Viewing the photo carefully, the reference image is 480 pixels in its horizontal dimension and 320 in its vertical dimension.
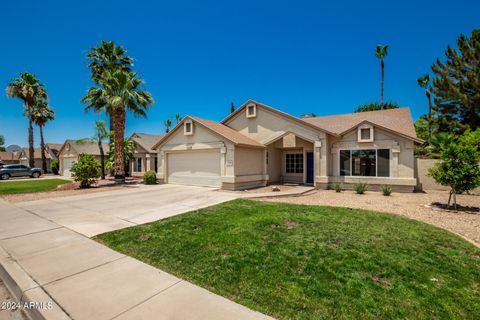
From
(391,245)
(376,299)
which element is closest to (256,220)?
(391,245)

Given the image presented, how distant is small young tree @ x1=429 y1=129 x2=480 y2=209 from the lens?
888 centimetres

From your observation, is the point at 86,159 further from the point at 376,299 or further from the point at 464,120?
the point at 464,120

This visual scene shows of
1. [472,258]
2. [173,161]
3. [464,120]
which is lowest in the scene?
[472,258]

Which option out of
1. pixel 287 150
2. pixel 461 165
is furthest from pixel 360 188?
pixel 287 150

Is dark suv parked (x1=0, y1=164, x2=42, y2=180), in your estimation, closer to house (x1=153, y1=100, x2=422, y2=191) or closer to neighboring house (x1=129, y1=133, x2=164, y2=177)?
neighboring house (x1=129, y1=133, x2=164, y2=177)

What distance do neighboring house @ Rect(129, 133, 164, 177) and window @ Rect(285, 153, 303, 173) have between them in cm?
1502

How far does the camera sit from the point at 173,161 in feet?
58.0

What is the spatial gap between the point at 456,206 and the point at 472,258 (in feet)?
22.2

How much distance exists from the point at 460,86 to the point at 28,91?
51.9m

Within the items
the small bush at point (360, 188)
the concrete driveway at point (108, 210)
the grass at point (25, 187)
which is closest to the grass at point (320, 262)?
the concrete driveway at point (108, 210)

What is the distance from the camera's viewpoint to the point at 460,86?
23.2m

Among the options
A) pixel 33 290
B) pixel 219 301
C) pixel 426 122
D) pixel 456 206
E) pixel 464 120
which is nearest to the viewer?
pixel 219 301

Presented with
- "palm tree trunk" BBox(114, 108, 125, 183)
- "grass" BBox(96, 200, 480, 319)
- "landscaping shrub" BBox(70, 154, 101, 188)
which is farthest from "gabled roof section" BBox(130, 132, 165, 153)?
"grass" BBox(96, 200, 480, 319)

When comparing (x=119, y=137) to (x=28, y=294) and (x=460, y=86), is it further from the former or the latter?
(x=460, y=86)
